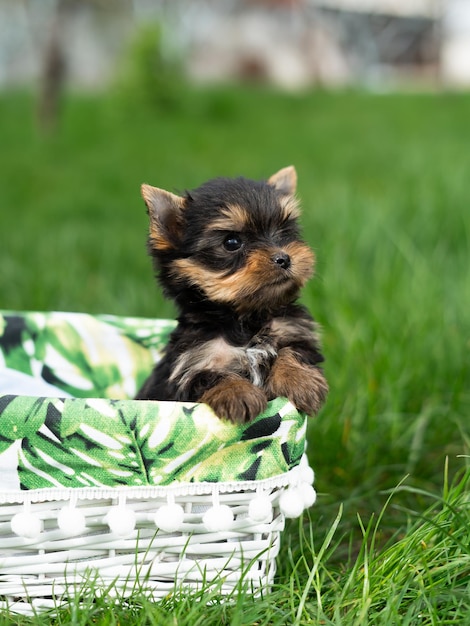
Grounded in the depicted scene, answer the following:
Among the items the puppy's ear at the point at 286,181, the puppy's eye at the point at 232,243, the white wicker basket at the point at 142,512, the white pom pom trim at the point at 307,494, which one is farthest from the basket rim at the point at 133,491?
the puppy's ear at the point at 286,181

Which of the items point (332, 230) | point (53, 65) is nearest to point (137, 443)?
point (332, 230)

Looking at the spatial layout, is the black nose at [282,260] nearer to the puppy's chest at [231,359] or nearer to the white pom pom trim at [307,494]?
the puppy's chest at [231,359]

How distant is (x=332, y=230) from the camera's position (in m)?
5.88

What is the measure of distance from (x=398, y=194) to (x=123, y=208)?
312 cm

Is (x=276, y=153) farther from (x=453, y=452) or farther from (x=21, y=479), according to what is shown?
(x=21, y=479)

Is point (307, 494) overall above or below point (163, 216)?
below

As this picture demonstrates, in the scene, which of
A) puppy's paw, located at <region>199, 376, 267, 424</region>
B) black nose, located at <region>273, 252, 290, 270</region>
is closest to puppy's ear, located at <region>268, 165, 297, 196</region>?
black nose, located at <region>273, 252, 290, 270</region>

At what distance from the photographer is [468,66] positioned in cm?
2828

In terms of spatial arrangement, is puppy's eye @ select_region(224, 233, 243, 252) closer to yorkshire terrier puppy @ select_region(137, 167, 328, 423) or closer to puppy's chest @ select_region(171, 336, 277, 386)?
yorkshire terrier puppy @ select_region(137, 167, 328, 423)

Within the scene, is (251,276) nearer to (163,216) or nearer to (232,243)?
(232,243)

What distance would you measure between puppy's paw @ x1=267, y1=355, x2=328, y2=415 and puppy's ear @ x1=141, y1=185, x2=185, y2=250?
64 centimetres

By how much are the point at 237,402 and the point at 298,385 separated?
0.29m

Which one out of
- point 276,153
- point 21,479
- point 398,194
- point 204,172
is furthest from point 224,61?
point 21,479

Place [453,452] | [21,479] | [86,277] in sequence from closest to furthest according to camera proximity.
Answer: [21,479] < [453,452] < [86,277]
